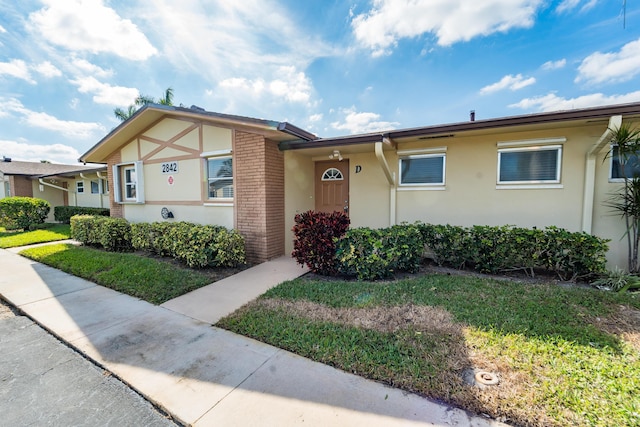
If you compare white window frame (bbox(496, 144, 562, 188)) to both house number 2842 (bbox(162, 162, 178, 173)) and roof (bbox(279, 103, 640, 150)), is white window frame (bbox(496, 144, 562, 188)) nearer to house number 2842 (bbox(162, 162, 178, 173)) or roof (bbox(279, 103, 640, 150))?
roof (bbox(279, 103, 640, 150))

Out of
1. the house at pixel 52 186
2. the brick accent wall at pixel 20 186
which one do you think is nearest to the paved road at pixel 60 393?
the house at pixel 52 186

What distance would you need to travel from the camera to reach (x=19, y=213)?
40.1 ft

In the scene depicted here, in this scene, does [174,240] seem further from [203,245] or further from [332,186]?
[332,186]

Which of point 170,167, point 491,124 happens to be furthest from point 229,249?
point 491,124

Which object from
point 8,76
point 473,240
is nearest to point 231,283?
point 473,240

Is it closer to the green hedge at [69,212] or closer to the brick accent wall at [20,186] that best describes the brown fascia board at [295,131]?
the green hedge at [69,212]

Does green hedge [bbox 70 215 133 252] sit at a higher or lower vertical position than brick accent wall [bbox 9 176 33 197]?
lower

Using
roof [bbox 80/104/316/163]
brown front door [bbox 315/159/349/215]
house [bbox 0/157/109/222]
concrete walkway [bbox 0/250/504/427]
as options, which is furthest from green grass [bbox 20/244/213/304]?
house [bbox 0/157/109/222]

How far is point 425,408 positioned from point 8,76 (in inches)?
615

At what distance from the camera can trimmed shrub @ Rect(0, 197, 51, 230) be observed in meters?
12.1

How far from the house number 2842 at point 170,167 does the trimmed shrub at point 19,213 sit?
9554 mm

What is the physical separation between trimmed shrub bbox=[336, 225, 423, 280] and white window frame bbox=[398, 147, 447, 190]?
1929 millimetres

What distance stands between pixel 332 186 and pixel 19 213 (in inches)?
580

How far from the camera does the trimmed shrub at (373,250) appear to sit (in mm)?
5082
